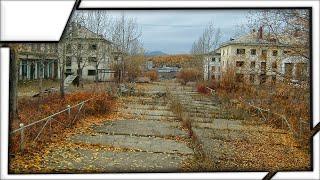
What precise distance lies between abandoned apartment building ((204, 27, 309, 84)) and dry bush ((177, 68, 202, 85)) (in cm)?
4

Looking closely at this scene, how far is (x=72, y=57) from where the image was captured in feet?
7.23

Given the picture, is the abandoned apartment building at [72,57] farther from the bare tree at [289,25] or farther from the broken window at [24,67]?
the bare tree at [289,25]

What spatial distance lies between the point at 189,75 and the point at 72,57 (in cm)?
59

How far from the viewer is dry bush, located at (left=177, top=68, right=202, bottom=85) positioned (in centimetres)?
225

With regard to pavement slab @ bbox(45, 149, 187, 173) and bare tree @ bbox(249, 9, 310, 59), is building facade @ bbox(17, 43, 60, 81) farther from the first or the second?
bare tree @ bbox(249, 9, 310, 59)

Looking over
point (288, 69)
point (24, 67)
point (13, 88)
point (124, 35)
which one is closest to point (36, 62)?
point (24, 67)

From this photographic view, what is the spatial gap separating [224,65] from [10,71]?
1045 mm

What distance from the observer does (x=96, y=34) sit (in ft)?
7.24

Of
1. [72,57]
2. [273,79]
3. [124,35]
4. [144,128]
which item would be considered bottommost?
[144,128]

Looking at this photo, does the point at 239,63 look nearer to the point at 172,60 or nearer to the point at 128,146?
the point at 172,60

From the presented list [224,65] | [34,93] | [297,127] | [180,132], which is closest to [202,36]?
[224,65]

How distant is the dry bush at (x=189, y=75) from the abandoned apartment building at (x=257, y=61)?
0.13 ft

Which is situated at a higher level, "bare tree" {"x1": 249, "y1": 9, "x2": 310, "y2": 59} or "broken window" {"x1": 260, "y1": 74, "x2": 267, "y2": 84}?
"bare tree" {"x1": 249, "y1": 9, "x2": 310, "y2": 59}

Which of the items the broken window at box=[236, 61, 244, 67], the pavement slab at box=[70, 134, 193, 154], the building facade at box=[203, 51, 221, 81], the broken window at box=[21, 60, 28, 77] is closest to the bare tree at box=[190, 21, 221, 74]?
the building facade at box=[203, 51, 221, 81]
